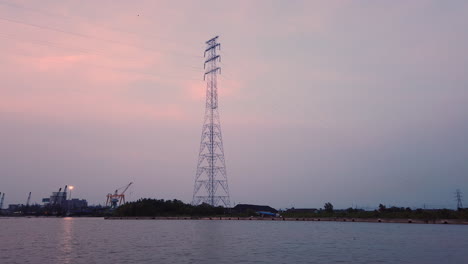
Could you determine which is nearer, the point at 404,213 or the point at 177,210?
the point at 404,213

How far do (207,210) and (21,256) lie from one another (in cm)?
14047

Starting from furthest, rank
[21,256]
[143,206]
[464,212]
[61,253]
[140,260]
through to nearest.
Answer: [143,206]
[464,212]
[61,253]
[21,256]
[140,260]

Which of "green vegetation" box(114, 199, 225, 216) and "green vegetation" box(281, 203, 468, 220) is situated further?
"green vegetation" box(114, 199, 225, 216)

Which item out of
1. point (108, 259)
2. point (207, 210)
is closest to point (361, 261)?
point (108, 259)

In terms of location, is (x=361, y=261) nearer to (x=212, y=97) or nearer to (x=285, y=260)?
(x=285, y=260)

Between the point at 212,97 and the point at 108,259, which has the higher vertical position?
the point at 212,97

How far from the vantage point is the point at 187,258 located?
46406 millimetres

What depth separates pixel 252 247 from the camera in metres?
59.3

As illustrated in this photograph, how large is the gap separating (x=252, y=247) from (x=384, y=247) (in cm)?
2084

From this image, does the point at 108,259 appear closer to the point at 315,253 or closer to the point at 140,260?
the point at 140,260

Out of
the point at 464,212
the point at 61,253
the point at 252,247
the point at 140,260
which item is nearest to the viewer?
the point at 140,260

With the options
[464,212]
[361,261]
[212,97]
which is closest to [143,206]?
[212,97]

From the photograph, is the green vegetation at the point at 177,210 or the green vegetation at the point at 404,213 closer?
the green vegetation at the point at 404,213

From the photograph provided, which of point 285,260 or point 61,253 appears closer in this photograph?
point 285,260
